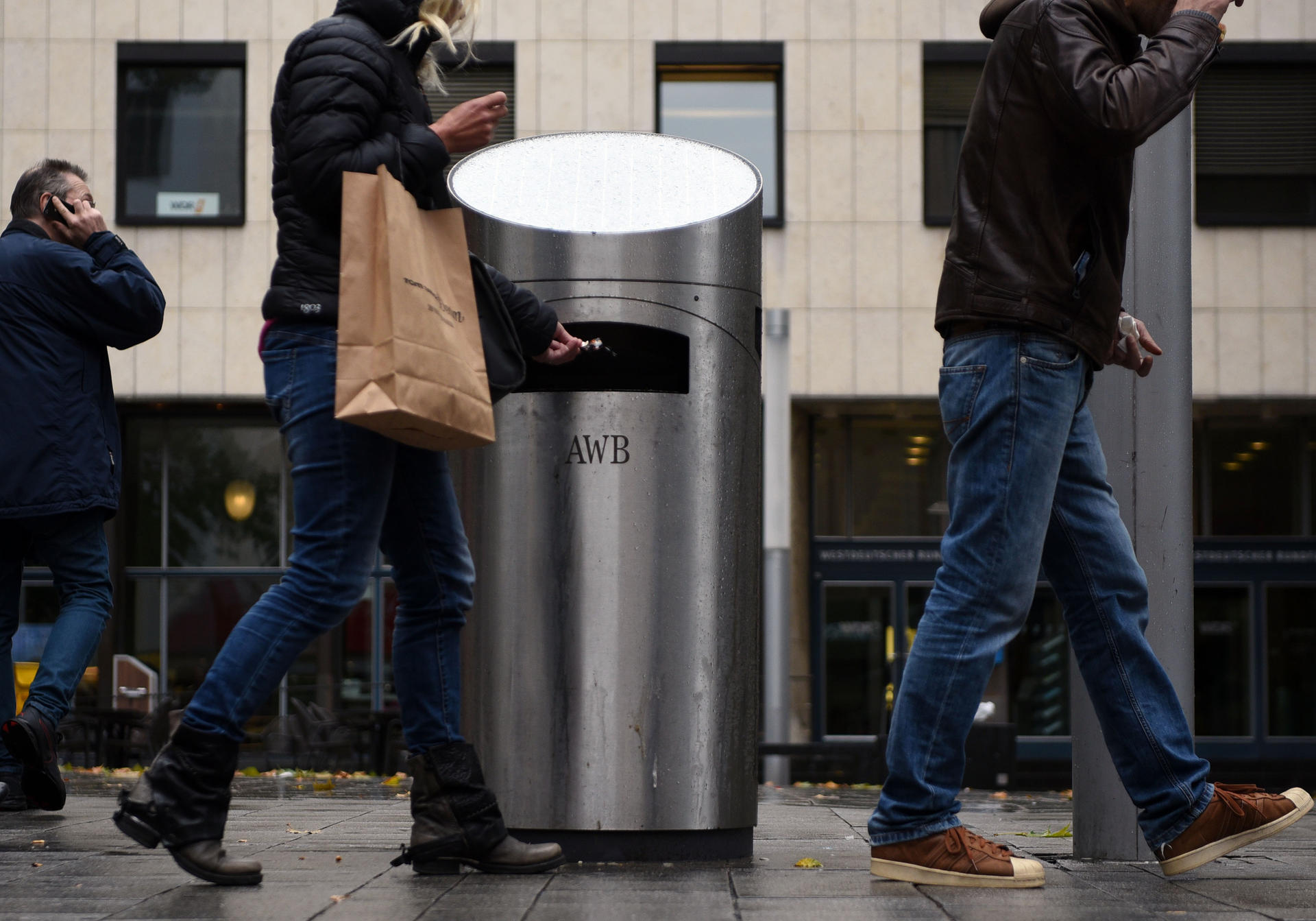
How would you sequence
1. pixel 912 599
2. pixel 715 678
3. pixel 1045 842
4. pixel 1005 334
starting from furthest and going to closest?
pixel 912 599, pixel 1045 842, pixel 715 678, pixel 1005 334

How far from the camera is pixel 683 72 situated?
60.0 ft

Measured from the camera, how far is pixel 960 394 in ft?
11.4

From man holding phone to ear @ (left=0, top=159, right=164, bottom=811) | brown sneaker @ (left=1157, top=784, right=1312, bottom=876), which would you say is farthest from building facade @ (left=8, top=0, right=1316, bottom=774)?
brown sneaker @ (left=1157, top=784, right=1312, bottom=876)

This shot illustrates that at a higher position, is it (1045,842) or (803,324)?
(803,324)

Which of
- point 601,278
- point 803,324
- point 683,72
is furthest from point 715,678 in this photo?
point 683,72

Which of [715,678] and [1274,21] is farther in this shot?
[1274,21]

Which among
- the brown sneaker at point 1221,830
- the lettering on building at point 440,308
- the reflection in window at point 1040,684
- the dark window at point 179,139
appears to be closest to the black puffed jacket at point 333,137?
the lettering on building at point 440,308

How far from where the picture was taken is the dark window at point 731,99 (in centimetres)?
1805

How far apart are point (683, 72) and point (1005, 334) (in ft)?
50.7

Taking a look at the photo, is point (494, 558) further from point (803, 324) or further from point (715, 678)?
point (803, 324)

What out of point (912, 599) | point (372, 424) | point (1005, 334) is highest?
point (1005, 334)

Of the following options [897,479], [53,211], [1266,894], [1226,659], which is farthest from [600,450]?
[1226,659]

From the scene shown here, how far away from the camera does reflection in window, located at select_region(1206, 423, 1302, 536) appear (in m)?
19.5

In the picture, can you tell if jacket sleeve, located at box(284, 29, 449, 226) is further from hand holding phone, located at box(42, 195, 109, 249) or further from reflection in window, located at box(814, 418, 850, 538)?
reflection in window, located at box(814, 418, 850, 538)
